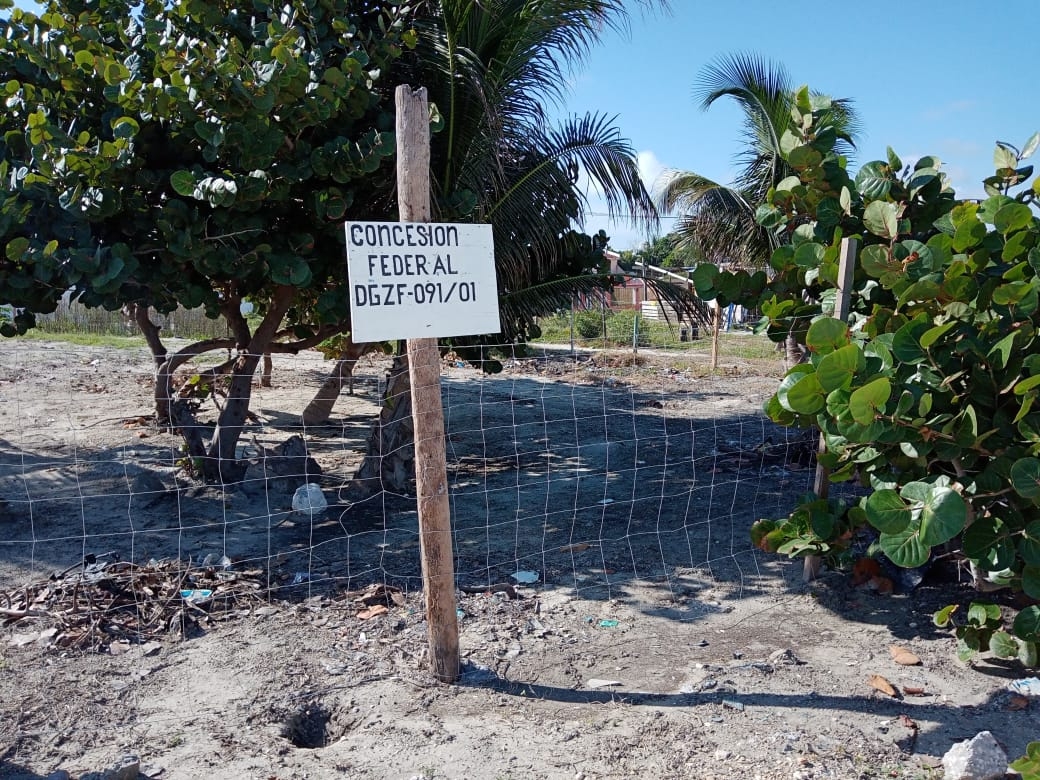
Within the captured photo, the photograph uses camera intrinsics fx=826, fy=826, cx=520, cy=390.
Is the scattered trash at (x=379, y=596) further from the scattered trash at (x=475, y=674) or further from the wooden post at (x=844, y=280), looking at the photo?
the wooden post at (x=844, y=280)

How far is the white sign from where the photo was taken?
11.4 ft

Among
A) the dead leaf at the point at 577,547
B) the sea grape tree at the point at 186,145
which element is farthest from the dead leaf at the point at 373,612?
the sea grape tree at the point at 186,145

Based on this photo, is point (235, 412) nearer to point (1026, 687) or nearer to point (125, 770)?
point (125, 770)

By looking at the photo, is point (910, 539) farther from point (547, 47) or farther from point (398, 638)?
point (547, 47)

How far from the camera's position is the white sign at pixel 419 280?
137 inches

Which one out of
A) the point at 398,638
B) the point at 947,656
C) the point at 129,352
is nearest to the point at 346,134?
the point at 398,638

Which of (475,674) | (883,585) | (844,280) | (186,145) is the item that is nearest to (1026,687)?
(883,585)

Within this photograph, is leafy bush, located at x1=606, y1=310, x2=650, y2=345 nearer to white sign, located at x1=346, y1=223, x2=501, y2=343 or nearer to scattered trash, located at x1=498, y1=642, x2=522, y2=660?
scattered trash, located at x1=498, y1=642, x2=522, y2=660

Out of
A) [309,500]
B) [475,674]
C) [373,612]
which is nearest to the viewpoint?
[475,674]

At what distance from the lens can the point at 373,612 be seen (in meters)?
4.74

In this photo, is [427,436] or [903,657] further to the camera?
[903,657]

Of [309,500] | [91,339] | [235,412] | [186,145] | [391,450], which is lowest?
[309,500]

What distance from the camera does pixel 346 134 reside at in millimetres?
6066

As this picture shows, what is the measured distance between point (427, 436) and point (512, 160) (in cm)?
381
